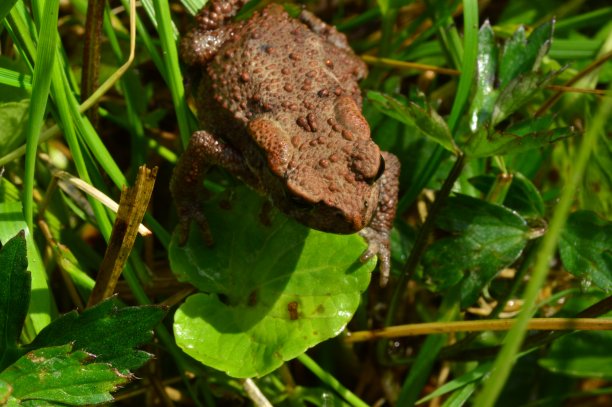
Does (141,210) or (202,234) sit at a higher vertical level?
(141,210)

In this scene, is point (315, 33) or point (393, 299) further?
point (315, 33)

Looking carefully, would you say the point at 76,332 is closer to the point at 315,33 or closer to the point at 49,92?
the point at 49,92

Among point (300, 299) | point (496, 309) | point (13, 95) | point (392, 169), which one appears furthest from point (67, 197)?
point (496, 309)

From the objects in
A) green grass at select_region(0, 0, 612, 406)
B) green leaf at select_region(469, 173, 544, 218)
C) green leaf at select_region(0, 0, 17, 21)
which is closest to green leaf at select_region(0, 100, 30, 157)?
green grass at select_region(0, 0, 612, 406)

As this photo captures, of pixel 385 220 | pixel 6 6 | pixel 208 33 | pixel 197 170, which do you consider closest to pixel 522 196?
pixel 385 220

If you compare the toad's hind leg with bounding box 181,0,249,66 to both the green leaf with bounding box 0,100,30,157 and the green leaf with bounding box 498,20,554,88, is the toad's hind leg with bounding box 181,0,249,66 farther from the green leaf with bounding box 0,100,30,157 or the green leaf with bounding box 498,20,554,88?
the green leaf with bounding box 498,20,554,88

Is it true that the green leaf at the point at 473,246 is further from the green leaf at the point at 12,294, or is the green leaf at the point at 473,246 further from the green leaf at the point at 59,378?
the green leaf at the point at 12,294

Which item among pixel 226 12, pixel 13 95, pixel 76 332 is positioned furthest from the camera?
pixel 226 12
